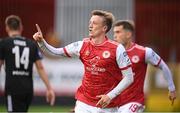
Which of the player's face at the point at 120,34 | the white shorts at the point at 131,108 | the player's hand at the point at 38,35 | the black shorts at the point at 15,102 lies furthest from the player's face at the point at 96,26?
the black shorts at the point at 15,102

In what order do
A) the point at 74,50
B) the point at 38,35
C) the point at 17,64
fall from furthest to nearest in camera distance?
the point at 17,64 < the point at 74,50 < the point at 38,35

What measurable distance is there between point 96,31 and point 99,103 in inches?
42.4

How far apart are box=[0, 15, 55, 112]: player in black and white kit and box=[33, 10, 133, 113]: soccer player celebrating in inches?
85.5

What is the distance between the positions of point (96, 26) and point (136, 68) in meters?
1.95

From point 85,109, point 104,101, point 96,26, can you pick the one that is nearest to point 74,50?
point 96,26

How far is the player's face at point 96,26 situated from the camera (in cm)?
1223

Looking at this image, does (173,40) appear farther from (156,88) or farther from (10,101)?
(10,101)

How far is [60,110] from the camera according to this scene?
23469mm

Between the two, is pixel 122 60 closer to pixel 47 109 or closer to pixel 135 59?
pixel 135 59

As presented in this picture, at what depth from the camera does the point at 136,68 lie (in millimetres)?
13961

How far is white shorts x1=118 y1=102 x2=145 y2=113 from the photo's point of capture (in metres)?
13.4

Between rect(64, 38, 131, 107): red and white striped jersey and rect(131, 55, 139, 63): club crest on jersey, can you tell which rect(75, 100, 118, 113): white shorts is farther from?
rect(131, 55, 139, 63): club crest on jersey

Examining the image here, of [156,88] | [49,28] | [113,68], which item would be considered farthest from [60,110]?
[113,68]

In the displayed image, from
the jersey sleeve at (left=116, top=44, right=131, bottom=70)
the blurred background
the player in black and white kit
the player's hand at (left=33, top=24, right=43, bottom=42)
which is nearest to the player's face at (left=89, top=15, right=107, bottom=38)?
the jersey sleeve at (left=116, top=44, right=131, bottom=70)
